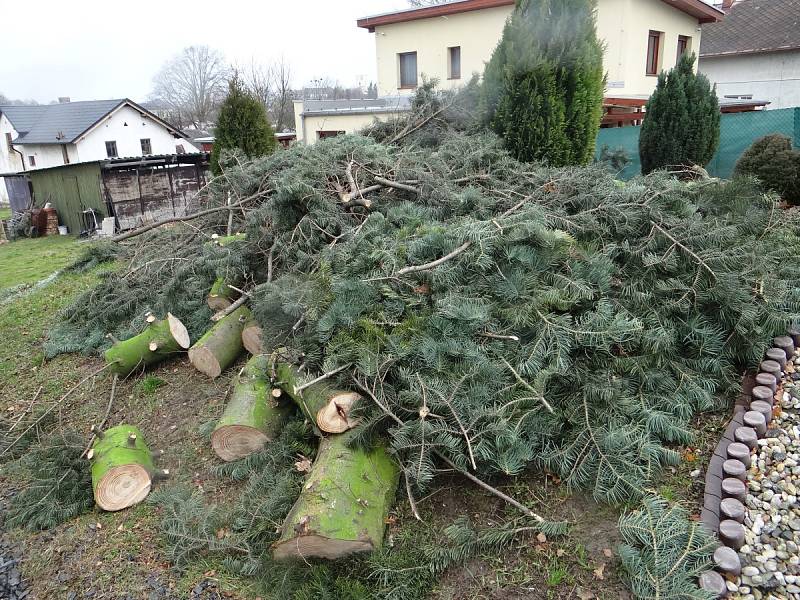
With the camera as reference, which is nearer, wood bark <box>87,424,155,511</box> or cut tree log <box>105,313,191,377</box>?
wood bark <box>87,424,155,511</box>

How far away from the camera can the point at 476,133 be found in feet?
22.8

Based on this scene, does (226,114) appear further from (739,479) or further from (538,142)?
(739,479)

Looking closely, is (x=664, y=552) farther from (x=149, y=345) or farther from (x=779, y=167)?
(x=779, y=167)

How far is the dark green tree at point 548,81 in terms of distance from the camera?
21.0ft

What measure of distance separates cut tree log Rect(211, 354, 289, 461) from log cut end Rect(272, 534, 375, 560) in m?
1.08

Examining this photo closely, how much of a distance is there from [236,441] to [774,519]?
3324 mm

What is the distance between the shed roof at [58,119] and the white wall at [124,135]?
0.36 m

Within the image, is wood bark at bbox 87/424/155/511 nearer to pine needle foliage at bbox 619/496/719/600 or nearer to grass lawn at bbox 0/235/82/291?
pine needle foliage at bbox 619/496/719/600

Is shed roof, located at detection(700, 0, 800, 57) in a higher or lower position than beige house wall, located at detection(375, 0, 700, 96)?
higher

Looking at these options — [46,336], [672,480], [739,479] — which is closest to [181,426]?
[46,336]

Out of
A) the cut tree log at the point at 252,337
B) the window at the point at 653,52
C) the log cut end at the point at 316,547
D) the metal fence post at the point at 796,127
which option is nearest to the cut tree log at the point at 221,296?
the cut tree log at the point at 252,337

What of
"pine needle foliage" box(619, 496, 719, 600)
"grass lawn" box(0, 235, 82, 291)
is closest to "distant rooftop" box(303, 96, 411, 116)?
"grass lawn" box(0, 235, 82, 291)

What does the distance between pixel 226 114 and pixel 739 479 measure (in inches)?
418

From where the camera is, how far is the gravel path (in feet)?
8.21
